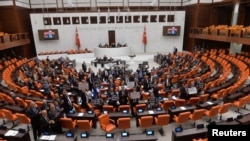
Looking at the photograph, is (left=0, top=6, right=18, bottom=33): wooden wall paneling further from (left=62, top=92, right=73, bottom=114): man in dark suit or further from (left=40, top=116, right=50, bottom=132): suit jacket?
(left=40, top=116, right=50, bottom=132): suit jacket

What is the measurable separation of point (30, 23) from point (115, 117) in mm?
23813

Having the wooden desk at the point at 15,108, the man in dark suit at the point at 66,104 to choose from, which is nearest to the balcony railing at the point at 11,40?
the wooden desk at the point at 15,108

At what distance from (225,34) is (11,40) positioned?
21.4m

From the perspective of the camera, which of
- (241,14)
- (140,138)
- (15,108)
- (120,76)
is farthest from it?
Result: (241,14)

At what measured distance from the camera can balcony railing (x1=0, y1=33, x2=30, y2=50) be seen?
1796cm

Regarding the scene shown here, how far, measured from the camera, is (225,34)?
18953 millimetres

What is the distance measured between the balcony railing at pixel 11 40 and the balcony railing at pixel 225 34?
20909 millimetres

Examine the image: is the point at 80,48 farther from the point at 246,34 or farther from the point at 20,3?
the point at 246,34

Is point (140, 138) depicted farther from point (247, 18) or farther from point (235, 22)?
point (247, 18)

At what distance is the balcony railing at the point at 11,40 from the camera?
1796 cm

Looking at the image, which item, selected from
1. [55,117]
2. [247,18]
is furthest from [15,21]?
[247,18]

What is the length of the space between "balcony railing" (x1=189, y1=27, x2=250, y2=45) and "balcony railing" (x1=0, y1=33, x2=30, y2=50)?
20909 mm

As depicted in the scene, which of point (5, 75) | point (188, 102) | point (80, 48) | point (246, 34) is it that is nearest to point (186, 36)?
point (246, 34)

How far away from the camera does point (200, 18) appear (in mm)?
25469
